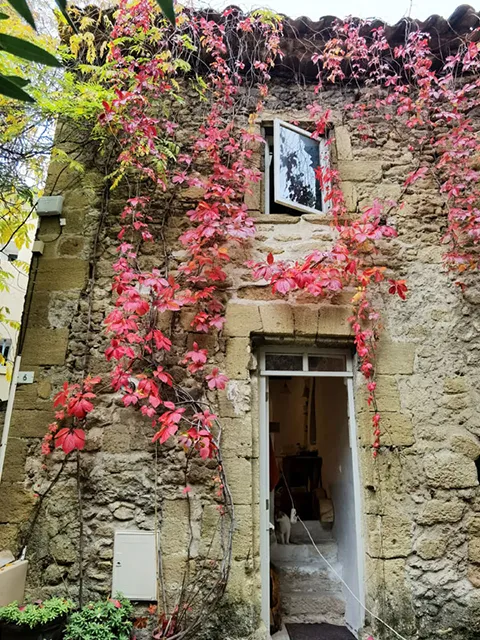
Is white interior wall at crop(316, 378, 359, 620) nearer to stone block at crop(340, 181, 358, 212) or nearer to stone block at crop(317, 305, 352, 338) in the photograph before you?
stone block at crop(317, 305, 352, 338)

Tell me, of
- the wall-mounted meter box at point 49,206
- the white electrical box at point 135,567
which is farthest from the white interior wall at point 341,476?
the wall-mounted meter box at point 49,206

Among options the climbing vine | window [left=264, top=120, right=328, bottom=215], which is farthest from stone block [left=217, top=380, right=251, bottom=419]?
window [left=264, top=120, right=328, bottom=215]

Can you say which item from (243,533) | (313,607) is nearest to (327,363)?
(243,533)

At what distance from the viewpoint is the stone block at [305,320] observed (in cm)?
304

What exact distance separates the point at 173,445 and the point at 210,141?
235cm

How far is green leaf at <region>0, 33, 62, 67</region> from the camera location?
85 cm

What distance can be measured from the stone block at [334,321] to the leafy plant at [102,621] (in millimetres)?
2146

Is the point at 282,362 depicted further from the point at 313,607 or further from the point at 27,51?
the point at 27,51

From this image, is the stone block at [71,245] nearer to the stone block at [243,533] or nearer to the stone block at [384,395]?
the stone block at [243,533]

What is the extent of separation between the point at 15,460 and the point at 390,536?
2.54 meters

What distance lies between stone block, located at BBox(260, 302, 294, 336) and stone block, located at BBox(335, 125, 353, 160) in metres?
1.44

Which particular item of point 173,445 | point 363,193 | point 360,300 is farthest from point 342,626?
point 363,193

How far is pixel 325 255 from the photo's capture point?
2.90m

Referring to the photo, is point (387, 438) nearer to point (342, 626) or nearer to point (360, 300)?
point (360, 300)
